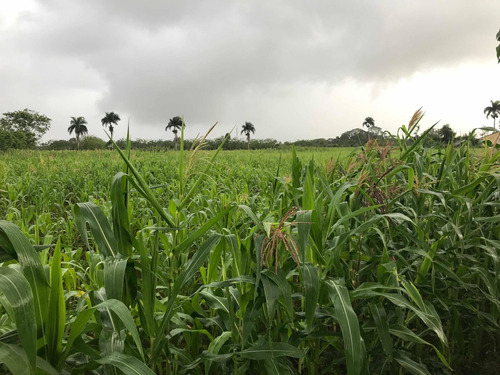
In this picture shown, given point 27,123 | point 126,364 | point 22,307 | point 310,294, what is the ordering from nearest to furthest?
point 22,307 < point 126,364 < point 310,294 < point 27,123

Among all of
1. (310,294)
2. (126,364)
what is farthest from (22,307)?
(310,294)

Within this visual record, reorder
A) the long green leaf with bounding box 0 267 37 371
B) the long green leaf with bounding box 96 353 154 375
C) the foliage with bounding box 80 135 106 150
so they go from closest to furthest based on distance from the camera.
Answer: the long green leaf with bounding box 0 267 37 371
the long green leaf with bounding box 96 353 154 375
the foliage with bounding box 80 135 106 150

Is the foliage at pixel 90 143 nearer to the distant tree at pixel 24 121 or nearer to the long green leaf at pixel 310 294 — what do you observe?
the distant tree at pixel 24 121

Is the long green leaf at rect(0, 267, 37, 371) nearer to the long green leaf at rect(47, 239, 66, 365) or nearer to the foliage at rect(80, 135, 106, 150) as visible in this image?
the long green leaf at rect(47, 239, 66, 365)

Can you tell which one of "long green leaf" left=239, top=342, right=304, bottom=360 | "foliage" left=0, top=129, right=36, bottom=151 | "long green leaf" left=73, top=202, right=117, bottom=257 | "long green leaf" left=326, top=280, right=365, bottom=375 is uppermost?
"foliage" left=0, top=129, right=36, bottom=151

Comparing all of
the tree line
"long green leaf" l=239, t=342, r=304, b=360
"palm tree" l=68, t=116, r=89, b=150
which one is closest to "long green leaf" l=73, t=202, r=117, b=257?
"long green leaf" l=239, t=342, r=304, b=360

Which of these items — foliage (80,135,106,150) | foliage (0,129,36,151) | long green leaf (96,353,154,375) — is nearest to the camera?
long green leaf (96,353,154,375)

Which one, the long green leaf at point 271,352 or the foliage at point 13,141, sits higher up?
the foliage at point 13,141

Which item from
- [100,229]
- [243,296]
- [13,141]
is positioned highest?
[13,141]

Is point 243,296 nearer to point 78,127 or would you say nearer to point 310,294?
point 310,294

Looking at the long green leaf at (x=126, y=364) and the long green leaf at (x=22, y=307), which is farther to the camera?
the long green leaf at (x=126, y=364)

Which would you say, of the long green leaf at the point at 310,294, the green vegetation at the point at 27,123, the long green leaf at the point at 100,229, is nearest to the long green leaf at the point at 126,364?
the long green leaf at the point at 100,229

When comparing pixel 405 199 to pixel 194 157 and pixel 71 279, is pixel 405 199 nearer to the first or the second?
pixel 194 157

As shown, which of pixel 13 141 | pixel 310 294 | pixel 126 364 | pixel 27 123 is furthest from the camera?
pixel 27 123
